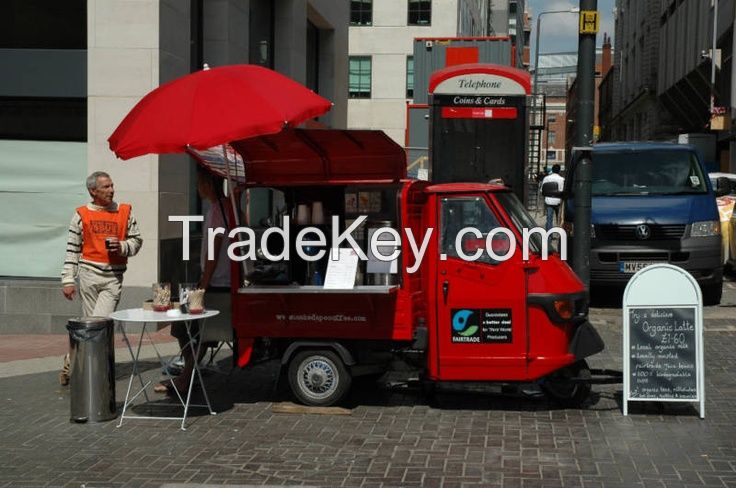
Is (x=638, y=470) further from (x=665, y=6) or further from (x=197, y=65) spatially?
(x=665, y=6)

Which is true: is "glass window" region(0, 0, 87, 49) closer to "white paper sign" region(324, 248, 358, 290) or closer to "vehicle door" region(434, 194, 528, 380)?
"white paper sign" region(324, 248, 358, 290)

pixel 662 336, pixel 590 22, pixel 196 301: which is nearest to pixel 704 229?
pixel 590 22

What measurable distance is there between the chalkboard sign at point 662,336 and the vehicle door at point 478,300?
0.89 meters

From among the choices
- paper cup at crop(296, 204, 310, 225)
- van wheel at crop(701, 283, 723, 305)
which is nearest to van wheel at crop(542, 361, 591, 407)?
paper cup at crop(296, 204, 310, 225)

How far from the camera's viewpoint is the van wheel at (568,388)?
7.59 metres

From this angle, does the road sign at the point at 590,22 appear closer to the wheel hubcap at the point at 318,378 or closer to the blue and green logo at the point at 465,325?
the blue and green logo at the point at 465,325

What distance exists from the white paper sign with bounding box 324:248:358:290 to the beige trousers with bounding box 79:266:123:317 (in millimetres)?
2210

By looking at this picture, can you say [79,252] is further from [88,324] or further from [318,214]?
[318,214]

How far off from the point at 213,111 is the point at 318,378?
233 centimetres

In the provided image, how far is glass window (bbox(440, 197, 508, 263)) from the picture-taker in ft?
24.0

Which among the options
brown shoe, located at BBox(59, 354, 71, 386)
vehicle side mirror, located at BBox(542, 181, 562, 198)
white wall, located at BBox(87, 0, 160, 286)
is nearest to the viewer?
brown shoe, located at BBox(59, 354, 71, 386)

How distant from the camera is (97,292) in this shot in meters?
8.45

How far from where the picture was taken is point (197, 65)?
13945mm

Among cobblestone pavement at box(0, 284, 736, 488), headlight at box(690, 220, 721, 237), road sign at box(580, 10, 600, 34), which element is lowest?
cobblestone pavement at box(0, 284, 736, 488)
